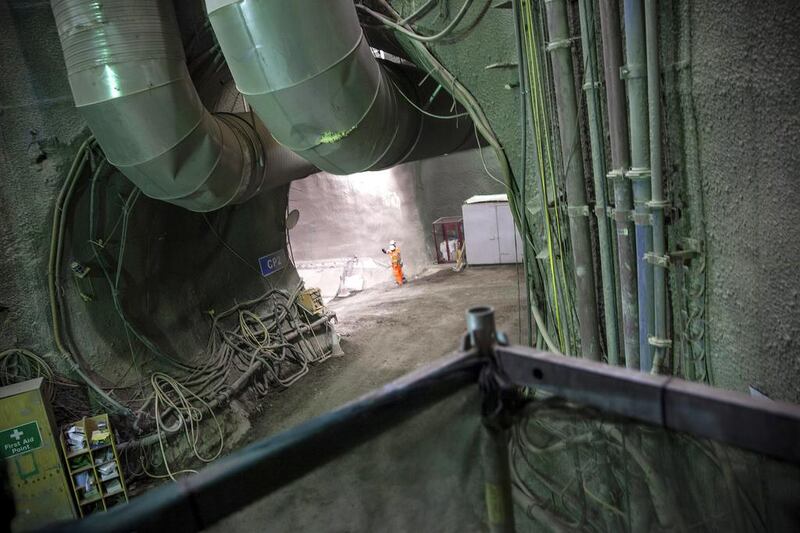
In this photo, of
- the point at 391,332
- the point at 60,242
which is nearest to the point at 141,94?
the point at 60,242

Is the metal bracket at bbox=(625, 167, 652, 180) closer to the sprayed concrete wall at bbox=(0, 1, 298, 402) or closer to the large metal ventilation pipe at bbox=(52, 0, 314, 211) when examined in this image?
the large metal ventilation pipe at bbox=(52, 0, 314, 211)

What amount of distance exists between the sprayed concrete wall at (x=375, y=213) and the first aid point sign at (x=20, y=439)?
26.5ft

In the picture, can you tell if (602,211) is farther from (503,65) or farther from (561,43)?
(503,65)

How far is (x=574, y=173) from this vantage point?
2.65m

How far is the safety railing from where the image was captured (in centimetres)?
81

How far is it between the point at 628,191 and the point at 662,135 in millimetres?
288

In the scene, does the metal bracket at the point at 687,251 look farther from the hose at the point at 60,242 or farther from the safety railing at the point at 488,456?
Result: the hose at the point at 60,242

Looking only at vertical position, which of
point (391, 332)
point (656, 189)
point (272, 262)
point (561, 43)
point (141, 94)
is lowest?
point (391, 332)

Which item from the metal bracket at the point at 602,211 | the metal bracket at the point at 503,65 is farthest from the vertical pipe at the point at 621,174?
the metal bracket at the point at 503,65

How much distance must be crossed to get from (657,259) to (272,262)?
560cm

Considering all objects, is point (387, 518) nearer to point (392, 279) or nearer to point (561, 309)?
point (561, 309)

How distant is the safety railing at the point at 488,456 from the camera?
809mm

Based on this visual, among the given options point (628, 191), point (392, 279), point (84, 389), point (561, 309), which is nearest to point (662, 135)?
point (628, 191)

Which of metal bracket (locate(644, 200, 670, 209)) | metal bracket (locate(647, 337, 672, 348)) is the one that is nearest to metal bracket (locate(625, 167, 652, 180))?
metal bracket (locate(644, 200, 670, 209))
